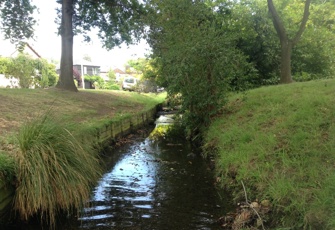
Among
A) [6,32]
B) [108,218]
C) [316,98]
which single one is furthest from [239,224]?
[6,32]

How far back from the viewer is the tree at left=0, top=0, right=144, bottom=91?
543 inches

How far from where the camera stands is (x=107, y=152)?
7.72 meters

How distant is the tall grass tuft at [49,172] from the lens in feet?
11.3

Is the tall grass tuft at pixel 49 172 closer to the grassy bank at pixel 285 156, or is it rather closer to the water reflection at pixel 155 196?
the water reflection at pixel 155 196

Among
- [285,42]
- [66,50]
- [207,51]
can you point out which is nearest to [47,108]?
[207,51]

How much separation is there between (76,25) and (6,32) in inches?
149

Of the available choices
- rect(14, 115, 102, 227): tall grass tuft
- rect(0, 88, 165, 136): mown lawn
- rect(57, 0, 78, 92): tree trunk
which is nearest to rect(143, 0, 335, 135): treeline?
rect(0, 88, 165, 136): mown lawn

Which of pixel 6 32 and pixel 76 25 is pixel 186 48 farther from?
pixel 6 32

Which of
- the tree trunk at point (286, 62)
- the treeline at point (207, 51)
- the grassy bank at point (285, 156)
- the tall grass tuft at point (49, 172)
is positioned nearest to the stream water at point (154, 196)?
the tall grass tuft at point (49, 172)

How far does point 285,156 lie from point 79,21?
14275 mm

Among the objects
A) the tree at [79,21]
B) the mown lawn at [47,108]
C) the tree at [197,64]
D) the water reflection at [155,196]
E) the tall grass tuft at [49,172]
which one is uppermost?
the tree at [79,21]

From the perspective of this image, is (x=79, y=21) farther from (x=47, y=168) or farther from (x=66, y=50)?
(x=47, y=168)

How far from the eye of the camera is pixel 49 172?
3.58 metres

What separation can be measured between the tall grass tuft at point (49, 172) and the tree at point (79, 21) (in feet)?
33.6
